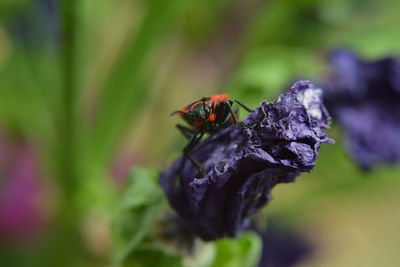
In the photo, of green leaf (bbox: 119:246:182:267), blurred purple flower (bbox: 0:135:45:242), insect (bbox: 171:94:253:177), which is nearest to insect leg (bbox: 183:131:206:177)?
insect (bbox: 171:94:253:177)

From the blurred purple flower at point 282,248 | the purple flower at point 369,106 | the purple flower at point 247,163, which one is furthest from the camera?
the blurred purple flower at point 282,248

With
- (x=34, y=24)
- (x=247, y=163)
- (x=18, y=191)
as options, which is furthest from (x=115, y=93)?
(x=18, y=191)

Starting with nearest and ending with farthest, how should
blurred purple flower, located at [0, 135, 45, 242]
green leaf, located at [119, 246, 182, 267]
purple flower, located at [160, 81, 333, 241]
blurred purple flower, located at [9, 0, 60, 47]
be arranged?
purple flower, located at [160, 81, 333, 241] < green leaf, located at [119, 246, 182, 267] < blurred purple flower, located at [9, 0, 60, 47] < blurred purple flower, located at [0, 135, 45, 242]

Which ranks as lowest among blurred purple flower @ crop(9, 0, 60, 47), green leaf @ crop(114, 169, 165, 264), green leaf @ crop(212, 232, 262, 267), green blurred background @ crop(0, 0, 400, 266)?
green leaf @ crop(212, 232, 262, 267)

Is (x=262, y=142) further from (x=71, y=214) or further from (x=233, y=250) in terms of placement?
(x=71, y=214)

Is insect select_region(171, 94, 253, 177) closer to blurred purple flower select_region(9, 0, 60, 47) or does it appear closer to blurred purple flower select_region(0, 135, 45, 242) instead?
blurred purple flower select_region(9, 0, 60, 47)

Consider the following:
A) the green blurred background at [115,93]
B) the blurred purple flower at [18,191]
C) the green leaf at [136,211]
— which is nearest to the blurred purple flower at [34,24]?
the green blurred background at [115,93]

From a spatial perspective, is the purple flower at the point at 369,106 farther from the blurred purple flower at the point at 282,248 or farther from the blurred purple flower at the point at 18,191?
the blurred purple flower at the point at 18,191

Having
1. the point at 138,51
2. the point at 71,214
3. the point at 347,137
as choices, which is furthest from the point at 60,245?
the point at 347,137
